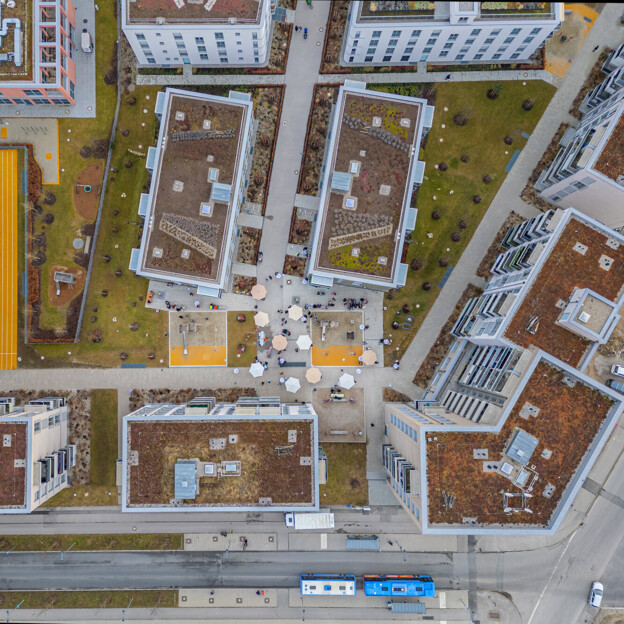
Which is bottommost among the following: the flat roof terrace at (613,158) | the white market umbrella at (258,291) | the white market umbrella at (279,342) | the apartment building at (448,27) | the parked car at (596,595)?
the parked car at (596,595)

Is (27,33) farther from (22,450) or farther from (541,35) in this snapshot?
(541,35)

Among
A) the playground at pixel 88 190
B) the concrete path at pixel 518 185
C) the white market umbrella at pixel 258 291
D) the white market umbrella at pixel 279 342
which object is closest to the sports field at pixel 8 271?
the playground at pixel 88 190

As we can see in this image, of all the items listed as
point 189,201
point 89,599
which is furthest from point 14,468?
point 189,201

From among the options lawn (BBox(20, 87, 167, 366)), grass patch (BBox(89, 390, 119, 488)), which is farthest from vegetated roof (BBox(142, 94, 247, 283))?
grass patch (BBox(89, 390, 119, 488))

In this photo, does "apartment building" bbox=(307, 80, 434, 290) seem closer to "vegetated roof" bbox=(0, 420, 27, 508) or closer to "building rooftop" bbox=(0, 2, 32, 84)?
"vegetated roof" bbox=(0, 420, 27, 508)

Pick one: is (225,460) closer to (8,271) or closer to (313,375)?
(313,375)

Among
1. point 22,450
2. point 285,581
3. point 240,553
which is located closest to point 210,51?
point 22,450

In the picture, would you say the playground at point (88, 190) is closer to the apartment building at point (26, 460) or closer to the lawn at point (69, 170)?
the lawn at point (69, 170)
